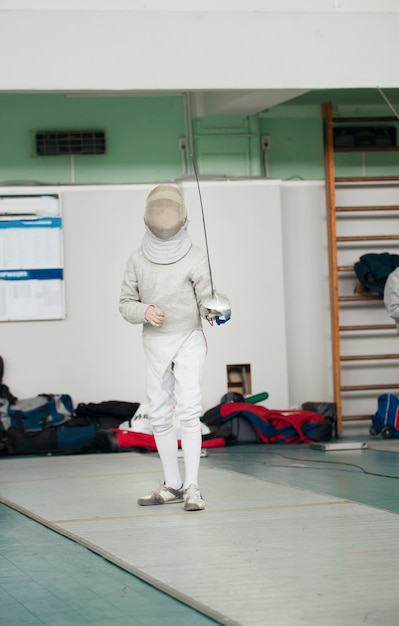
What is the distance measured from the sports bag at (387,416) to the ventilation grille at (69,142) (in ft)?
8.97

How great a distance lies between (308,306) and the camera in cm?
803

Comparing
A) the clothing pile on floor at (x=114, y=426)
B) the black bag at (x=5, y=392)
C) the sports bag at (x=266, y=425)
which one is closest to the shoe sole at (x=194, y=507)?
the clothing pile on floor at (x=114, y=426)

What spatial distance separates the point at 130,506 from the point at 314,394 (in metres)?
3.89

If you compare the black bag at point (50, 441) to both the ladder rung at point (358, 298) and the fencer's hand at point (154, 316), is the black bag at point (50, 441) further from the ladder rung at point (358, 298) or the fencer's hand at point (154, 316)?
the fencer's hand at point (154, 316)

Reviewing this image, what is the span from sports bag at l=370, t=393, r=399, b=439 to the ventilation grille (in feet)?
8.97

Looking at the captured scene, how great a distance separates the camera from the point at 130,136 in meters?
7.84

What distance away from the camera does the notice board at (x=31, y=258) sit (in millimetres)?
7496

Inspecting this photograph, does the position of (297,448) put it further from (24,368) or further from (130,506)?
(130,506)

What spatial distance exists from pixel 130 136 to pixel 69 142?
0.46 m

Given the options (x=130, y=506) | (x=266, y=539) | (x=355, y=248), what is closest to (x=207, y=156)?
(x=355, y=248)

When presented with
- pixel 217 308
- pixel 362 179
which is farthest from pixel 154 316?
pixel 362 179

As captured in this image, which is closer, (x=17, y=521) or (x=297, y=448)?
(x=17, y=521)

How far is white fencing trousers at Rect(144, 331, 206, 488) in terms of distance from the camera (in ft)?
13.8

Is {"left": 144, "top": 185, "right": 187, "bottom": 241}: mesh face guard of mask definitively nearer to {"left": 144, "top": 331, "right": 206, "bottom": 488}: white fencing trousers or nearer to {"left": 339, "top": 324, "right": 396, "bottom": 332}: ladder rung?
{"left": 144, "top": 331, "right": 206, "bottom": 488}: white fencing trousers
